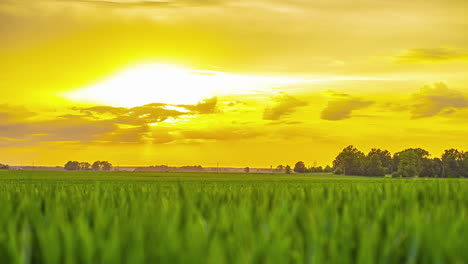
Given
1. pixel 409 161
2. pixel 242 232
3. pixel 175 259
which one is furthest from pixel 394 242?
pixel 409 161

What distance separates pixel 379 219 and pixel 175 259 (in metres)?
2.25

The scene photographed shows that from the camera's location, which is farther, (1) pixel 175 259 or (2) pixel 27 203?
(2) pixel 27 203

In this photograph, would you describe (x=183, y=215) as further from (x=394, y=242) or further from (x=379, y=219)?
(x=394, y=242)

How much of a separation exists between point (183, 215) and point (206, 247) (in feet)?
5.72

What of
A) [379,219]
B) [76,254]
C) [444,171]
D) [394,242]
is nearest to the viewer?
[76,254]

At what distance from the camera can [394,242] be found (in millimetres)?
3057

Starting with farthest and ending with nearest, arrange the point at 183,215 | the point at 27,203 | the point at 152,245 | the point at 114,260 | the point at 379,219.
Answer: the point at 27,203
the point at 183,215
the point at 379,219
the point at 152,245
the point at 114,260

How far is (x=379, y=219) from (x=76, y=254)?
8.25ft

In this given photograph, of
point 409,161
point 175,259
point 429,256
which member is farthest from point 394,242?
point 409,161

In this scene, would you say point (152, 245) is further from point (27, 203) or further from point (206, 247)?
point (27, 203)

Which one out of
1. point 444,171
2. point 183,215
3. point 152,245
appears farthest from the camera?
point 444,171

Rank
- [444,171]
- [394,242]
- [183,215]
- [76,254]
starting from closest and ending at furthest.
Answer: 1. [76,254]
2. [394,242]
3. [183,215]
4. [444,171]

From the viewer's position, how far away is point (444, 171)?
7633 inches

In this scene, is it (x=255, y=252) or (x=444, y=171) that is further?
(x=444, y=171)
